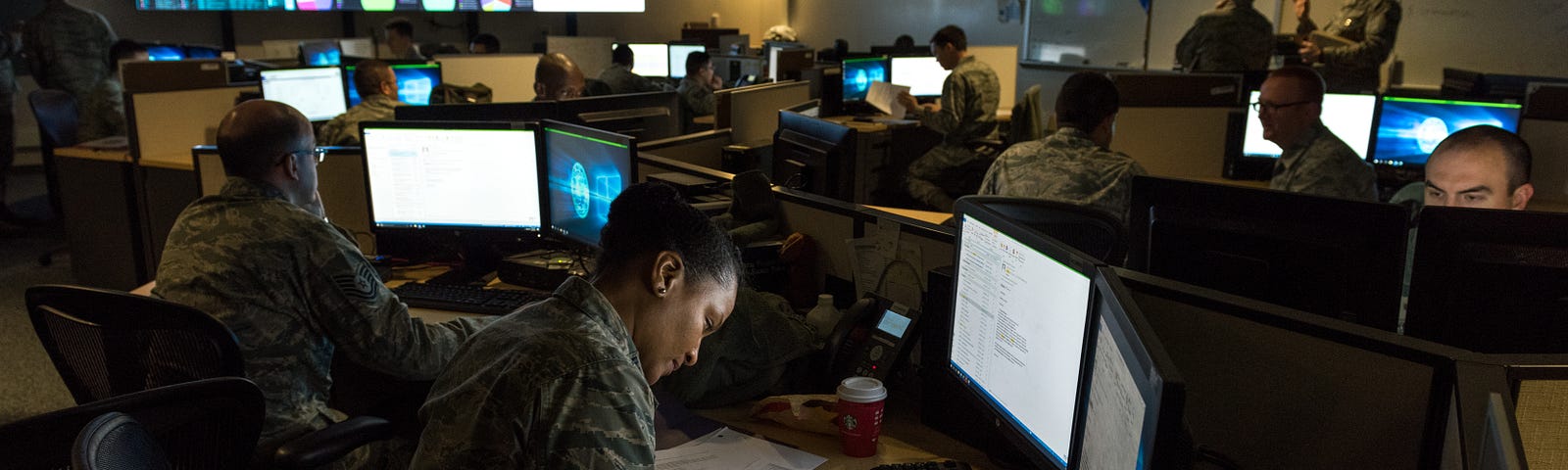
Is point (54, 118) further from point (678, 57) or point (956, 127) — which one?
point (956, 127)

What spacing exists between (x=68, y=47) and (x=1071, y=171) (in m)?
6.74

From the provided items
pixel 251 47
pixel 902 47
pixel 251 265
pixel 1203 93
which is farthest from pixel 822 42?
pixel 251 265

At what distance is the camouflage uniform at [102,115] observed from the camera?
193 inches

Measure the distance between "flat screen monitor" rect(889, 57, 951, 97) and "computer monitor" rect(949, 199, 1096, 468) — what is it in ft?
18.9

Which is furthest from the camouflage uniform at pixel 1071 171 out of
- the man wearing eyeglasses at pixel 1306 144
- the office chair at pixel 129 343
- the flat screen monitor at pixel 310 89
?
the flat screen monitor at pixel 310 89

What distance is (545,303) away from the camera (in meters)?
1.17

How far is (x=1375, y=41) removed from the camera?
5.50 metres

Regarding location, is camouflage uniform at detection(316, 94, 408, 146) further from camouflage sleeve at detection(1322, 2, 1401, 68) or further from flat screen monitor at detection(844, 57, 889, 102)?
camouflage sleeve at detection(1322, 2, 1401, 68)

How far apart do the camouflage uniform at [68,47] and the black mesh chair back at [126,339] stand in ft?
19.8

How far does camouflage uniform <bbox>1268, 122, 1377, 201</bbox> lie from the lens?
286cm

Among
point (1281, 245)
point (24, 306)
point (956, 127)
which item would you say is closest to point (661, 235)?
point (1281, 245)

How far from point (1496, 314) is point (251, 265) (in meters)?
1.96

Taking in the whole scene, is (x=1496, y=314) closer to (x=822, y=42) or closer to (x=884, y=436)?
(x=884, y=436)

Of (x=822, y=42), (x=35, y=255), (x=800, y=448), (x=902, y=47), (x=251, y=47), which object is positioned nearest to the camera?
(x=800, y=448)
